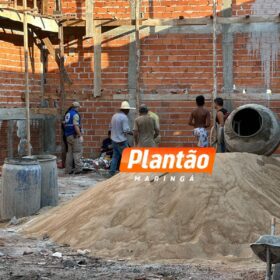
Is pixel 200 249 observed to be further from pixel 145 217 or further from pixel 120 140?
pixel 120 140

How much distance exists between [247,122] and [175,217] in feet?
14.7

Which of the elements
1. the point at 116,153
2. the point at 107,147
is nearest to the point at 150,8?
the point at 107,147

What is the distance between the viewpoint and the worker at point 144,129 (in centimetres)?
1283

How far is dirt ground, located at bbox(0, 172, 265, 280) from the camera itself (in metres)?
6.64

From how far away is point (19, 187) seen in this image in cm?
995

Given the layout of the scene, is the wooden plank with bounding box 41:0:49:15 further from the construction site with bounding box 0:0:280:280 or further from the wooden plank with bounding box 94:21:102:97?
the wooden plank with bounding box 94:21:102:97

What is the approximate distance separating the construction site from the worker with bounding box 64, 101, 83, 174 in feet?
0.09

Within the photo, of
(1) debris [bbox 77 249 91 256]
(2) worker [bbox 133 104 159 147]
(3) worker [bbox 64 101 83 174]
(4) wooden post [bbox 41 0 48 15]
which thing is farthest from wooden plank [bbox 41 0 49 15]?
(1) debris [bbox 77 249 91 256]

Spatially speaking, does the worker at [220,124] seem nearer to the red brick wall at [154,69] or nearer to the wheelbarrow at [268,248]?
the red brick wall at [154,69]

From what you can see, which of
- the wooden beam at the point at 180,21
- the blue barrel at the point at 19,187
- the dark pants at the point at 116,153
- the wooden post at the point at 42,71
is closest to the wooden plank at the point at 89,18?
the wooden beam at the point at 180,21

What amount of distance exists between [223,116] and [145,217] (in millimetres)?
5145

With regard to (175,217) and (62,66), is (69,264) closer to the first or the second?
(175,217)

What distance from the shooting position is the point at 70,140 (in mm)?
14422

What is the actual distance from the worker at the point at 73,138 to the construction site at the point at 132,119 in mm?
26
